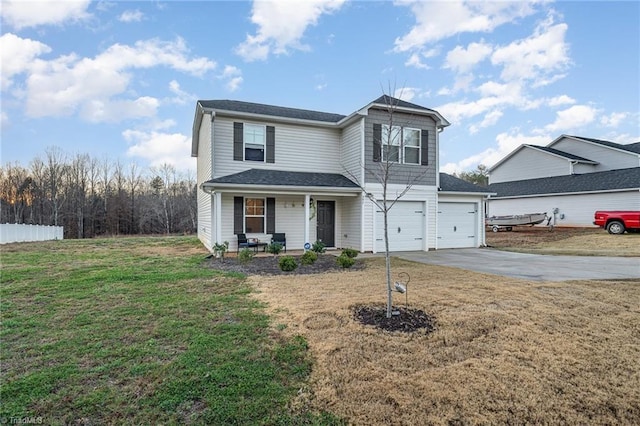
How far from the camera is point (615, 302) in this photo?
5289 millimetres

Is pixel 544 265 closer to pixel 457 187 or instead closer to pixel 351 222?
pixel 457 187

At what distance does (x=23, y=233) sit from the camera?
55.1 feet

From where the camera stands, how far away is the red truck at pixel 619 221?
631 inches

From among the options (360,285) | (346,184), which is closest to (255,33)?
(346,184)

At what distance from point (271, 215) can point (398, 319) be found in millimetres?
8897

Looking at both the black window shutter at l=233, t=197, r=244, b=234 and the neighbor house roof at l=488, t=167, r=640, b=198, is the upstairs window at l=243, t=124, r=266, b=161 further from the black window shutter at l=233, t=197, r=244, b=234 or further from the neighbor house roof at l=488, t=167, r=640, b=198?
the neighbor house roof at l=488, t=167, r=640, b=198

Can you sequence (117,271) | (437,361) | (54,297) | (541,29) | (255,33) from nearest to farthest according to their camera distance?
1. (437,361)
2. (54,297)
3. (117,271)
4. (541,29)
5. (255,33)

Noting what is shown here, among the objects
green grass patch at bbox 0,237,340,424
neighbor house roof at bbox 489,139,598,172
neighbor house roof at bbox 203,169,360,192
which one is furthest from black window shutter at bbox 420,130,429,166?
neighbor house roof at bbox 489,139,598,172

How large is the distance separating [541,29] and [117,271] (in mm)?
16937

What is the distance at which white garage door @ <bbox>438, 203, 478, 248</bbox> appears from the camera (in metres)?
14.3

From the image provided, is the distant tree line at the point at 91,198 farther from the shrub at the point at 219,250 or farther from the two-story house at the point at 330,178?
the shrub at the point at 219,250

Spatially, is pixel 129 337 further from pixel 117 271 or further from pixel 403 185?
pixel 403 185

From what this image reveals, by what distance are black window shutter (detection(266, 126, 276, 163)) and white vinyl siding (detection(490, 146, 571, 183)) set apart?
2336 cm

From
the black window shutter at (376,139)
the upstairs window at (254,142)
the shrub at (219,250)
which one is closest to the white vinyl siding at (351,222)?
the black window shutter at (376,139)
